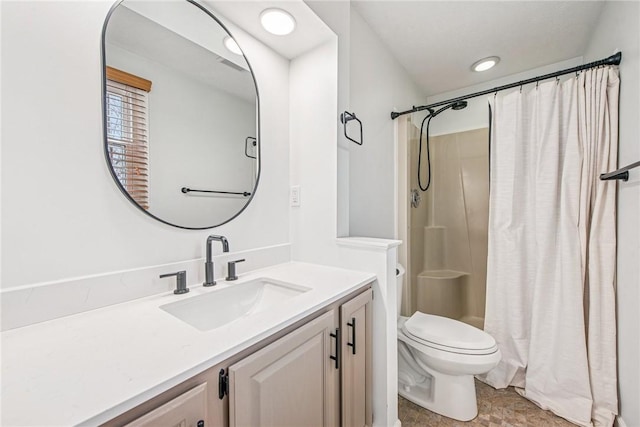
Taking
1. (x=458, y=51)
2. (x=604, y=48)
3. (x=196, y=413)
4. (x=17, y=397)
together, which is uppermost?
(x=458, y=51)

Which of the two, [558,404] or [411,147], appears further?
[411,147]

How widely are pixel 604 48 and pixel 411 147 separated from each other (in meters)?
1.25

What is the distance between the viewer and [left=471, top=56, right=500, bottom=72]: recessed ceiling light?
7.09ft

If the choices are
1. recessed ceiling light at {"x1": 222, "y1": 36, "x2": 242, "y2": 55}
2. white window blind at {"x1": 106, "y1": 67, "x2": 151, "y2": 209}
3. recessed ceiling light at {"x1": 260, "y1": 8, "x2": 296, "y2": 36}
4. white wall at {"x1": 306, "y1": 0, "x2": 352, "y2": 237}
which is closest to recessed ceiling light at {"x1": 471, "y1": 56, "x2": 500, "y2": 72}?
white wall at {"x1": 306, "y1": 0, "x2": 352, "y2": 237}

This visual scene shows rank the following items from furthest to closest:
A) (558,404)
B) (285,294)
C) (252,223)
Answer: (558,404), (252,223), (285,294)

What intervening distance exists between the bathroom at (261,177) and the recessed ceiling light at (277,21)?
0.12ft

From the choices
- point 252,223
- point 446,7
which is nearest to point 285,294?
point 252,223

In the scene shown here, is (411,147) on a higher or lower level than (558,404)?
higher

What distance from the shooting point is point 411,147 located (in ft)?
7.52

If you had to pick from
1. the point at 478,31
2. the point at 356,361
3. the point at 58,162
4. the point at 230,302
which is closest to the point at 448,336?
the point at 356,361

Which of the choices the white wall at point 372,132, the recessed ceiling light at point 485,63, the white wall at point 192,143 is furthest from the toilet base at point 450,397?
the recessed ceiling light at point 485,63

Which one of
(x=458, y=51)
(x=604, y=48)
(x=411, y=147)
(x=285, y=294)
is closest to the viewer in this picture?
(x=285, y=294)

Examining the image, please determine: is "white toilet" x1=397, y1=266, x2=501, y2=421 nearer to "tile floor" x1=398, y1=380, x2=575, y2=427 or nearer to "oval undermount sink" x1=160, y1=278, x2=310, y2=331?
"tile floor" x1=398, y1=380, x2=575, y2=427

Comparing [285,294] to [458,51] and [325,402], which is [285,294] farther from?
[458,51]
